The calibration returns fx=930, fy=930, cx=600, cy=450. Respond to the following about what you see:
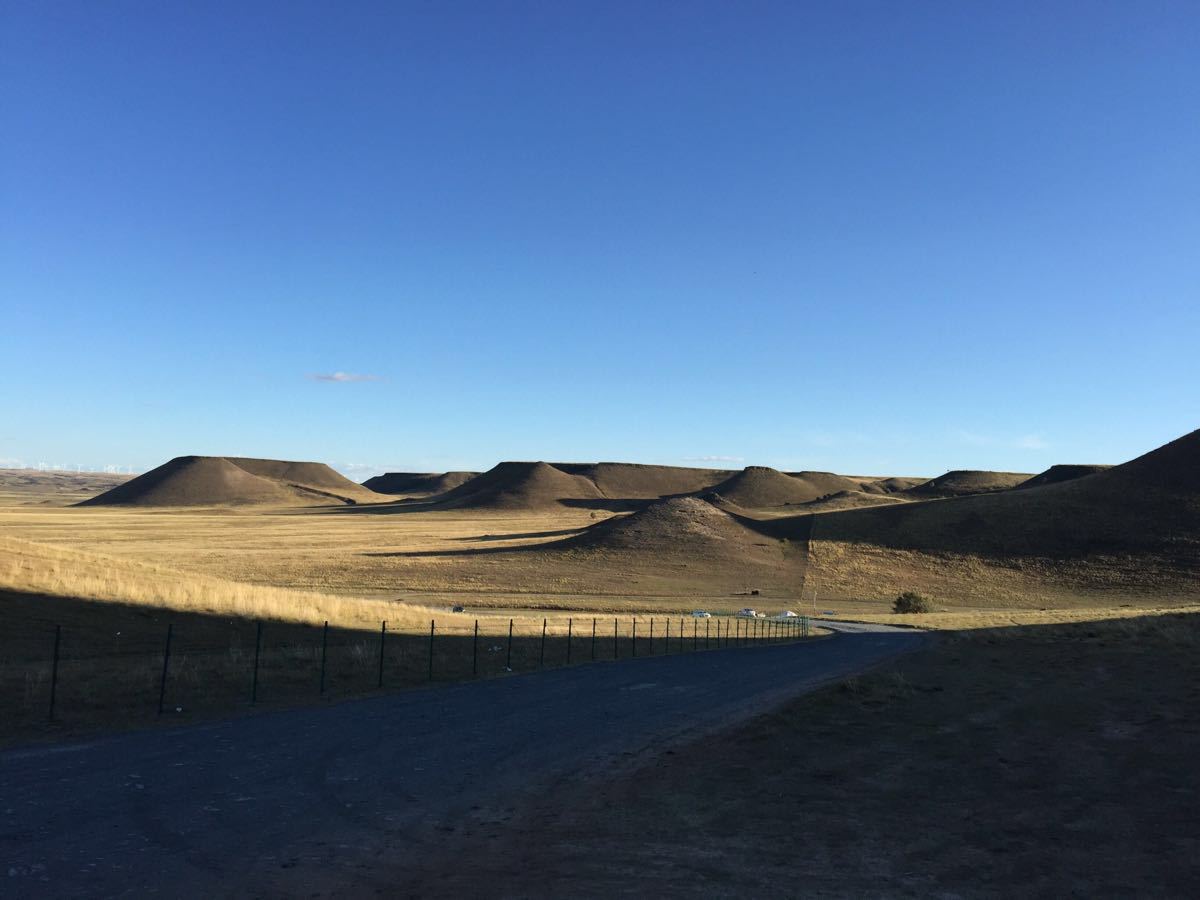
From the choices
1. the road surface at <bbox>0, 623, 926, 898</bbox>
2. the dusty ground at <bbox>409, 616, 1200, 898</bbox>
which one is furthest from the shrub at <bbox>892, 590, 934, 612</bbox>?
the dusty ground at <bbox>409, 616, 1200, 898</bbox>

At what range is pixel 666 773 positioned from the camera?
14.3m

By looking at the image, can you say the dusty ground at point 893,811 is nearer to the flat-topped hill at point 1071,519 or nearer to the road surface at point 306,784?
the road surface at point 306,784

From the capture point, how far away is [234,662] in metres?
27.3

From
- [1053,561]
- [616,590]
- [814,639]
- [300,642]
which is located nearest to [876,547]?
[1053,561]

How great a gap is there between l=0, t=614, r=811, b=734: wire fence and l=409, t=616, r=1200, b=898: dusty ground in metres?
11.5

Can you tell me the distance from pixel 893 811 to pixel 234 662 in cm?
2119

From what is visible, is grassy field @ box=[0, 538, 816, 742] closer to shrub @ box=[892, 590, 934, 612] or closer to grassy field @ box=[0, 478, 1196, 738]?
grassy field @ box=[0, 478, 1196, 738]

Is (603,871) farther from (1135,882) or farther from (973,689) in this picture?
(973,689)

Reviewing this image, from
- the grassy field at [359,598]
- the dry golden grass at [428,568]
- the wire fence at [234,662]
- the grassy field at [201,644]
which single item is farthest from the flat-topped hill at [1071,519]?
the wire fence at [234,662]

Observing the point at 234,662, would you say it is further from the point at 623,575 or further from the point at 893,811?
the point at 623,575

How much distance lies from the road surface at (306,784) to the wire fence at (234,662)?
2.52 meters

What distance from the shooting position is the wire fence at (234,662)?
20.2 metres

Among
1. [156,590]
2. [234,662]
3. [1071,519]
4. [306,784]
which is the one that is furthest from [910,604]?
[306,784]

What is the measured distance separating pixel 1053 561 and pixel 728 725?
106 meters
